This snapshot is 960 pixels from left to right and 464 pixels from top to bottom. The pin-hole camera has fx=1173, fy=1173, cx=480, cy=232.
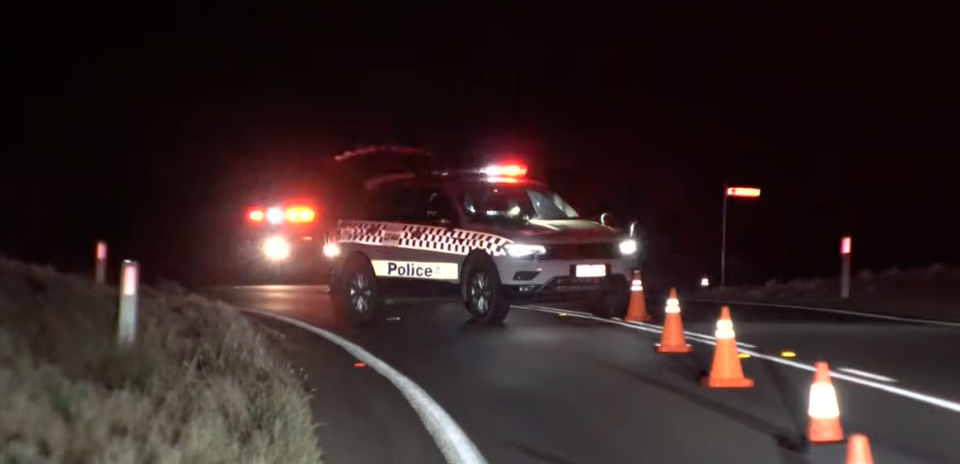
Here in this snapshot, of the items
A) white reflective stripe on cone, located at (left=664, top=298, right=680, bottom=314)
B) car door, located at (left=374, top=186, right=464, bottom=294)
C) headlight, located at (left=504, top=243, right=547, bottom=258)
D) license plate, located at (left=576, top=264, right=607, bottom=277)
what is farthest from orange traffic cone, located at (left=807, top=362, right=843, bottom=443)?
car door, located at (left=374, top=186, right=464, bottom=294)

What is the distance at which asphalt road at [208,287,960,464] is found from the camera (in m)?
7.60

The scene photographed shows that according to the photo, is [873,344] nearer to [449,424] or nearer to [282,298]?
[449,424]

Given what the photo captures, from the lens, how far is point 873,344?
40.8 ft

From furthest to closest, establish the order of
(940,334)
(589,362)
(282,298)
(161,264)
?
(161,264), (282,298), (940,334), (589,362)

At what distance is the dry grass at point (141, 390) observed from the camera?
6.58 m

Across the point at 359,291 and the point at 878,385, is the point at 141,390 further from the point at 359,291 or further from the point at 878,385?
the point at 359,291

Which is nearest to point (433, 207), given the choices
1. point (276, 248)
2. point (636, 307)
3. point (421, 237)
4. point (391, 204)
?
point (421, 237)

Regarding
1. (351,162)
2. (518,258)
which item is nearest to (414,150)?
(351,162)

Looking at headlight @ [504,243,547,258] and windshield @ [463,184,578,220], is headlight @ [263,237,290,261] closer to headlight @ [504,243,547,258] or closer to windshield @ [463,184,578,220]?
windshield @ [463,184,578,220]

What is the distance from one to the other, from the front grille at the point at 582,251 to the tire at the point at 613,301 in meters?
0.38

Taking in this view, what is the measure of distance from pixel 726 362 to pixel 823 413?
7.94 feet

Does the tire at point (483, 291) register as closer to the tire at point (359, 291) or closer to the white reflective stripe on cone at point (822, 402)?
the tire at point (359, 291)

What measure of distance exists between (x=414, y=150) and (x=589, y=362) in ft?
43.8

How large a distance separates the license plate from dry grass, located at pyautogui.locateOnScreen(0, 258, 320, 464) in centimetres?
411
